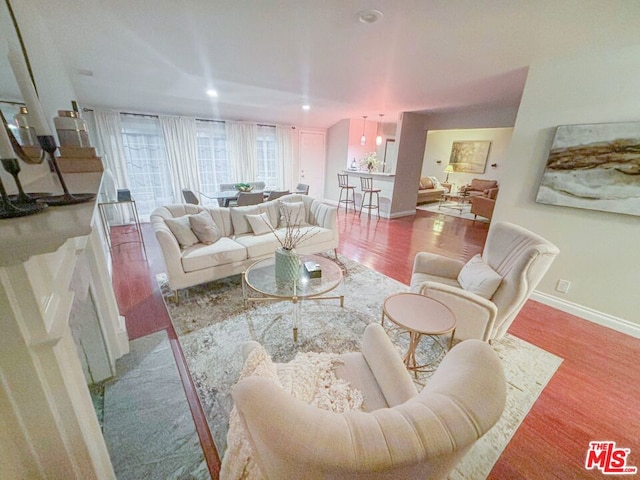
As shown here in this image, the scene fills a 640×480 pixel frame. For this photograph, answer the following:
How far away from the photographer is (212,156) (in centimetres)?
604

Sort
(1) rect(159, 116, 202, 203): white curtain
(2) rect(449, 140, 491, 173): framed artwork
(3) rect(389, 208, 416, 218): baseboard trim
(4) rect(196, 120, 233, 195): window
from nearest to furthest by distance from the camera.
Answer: (1) rect(159, 116, 202, 203): white curtain < (4) rect(196, 120, 233, 195): window < (3) rect(389, 208, 416, 218): baseboard trim < (2) rect(449, 140, 491, 173): framed artwork

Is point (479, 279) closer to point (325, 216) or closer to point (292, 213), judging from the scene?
point (325, 216)

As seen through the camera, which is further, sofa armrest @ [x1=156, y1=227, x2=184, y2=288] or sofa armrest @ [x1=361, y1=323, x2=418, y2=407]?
sofa armrest @ [x1=156, y1=227, x2=184, y2=288]

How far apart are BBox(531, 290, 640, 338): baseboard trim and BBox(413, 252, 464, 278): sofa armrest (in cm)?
128

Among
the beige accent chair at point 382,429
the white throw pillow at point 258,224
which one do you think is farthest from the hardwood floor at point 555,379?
the white throw pillow at point 258,224

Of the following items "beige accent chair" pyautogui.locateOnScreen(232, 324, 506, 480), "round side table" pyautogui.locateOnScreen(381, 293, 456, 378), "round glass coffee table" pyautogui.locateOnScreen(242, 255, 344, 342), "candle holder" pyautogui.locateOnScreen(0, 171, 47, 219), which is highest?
"candle holder" pyautogui.locateOnScreen(0, 171, 47, 219)

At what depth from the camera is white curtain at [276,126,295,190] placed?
22.3 ft

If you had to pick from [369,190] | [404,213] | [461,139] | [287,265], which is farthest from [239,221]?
[461,139]

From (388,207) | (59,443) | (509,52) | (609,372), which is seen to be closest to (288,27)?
(509,52)

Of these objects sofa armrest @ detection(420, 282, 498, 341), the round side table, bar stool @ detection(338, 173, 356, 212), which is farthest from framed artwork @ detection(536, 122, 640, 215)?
bar stool @ detection(338, 173, 356, 212)

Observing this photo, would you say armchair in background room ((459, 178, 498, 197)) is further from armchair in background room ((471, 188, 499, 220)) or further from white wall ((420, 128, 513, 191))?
armchair in background room ((471, 188, 499, 220))

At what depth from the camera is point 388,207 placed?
6164 millimetres

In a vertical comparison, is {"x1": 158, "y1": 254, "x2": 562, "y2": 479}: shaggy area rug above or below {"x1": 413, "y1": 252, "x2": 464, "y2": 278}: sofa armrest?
below

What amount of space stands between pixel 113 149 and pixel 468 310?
6197 mm
